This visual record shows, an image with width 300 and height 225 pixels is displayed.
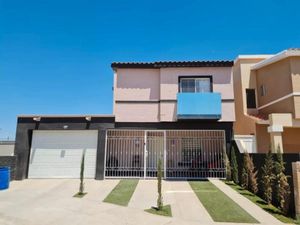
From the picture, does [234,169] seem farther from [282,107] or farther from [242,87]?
[242,87]

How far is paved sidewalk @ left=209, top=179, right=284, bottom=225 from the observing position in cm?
733

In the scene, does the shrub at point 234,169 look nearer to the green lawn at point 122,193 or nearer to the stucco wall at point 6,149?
the green lawn at point 122,193

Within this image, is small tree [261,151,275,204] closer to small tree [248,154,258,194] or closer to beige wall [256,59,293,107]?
small tree [248,154,258,194]

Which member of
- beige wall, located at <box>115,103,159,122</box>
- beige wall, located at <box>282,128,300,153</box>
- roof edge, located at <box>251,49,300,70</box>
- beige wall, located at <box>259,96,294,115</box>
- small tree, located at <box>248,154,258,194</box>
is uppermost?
roof edge, located at <box>251,49,300,70</box>

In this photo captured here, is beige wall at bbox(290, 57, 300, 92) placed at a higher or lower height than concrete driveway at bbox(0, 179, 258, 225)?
higher

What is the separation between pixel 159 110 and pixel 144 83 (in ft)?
7.63

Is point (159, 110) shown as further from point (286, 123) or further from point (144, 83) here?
point (286, 123)

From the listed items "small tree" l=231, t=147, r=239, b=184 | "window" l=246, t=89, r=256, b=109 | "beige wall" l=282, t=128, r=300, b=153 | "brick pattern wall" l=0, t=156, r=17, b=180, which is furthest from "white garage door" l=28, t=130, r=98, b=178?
"beige wall" l=282, t=128, r=300, b=153

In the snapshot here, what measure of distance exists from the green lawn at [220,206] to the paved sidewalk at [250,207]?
23 centimetres

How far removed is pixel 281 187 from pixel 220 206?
90.5 inches

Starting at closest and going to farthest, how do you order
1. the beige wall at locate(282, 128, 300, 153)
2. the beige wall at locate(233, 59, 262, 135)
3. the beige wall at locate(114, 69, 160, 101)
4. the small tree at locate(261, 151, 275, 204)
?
the small tree at locate(261, 151, 275, 204) → the beige wall at locate(114, 69, 160, 101) → the beige wall at locate(282, 128, 300, 153) → the beige wall at locate(233, 59, 262, 135)

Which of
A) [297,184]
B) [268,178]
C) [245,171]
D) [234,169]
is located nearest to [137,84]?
[234,169]

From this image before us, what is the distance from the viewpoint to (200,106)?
14.6 meters

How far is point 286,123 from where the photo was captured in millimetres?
14719
